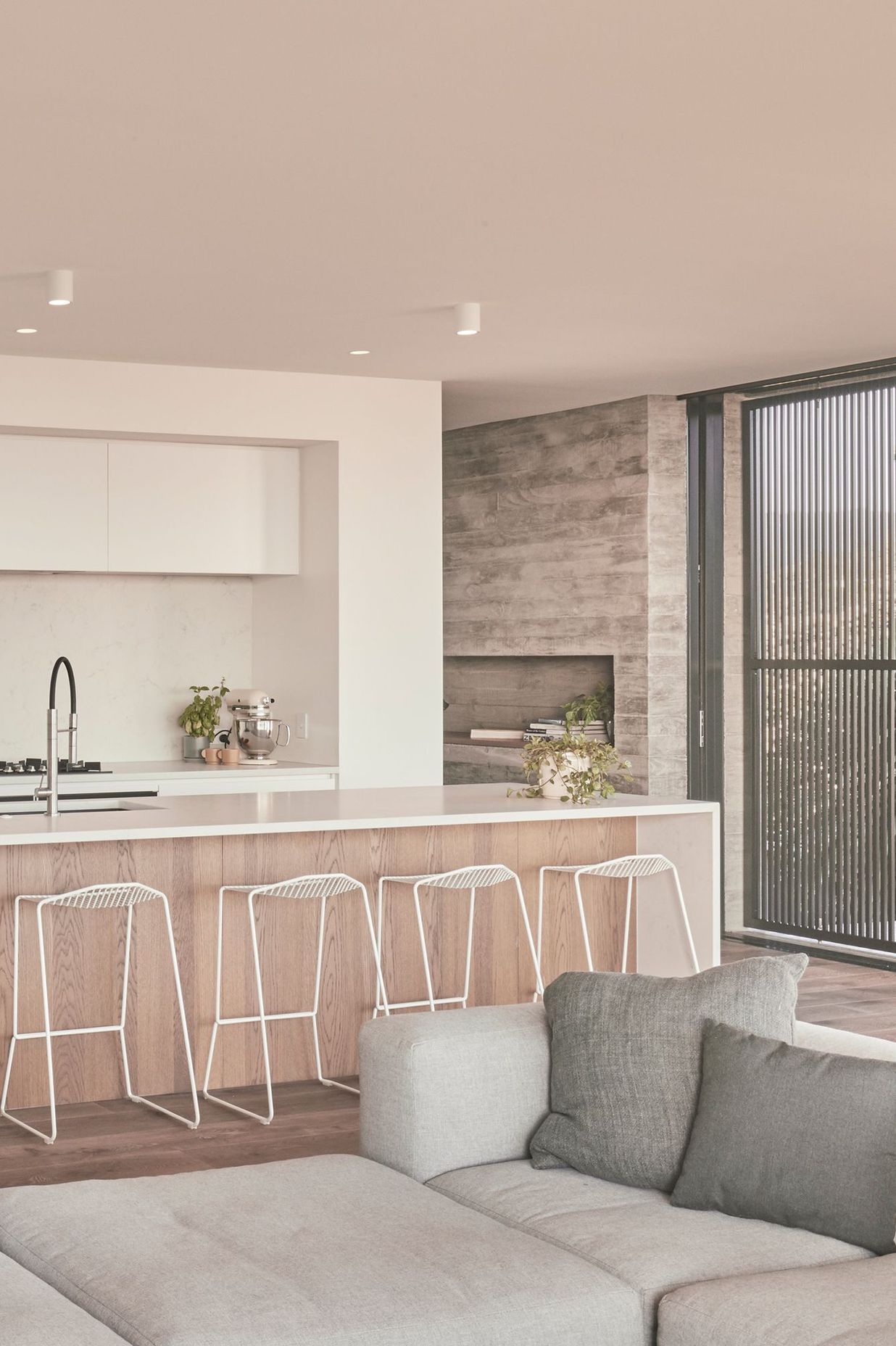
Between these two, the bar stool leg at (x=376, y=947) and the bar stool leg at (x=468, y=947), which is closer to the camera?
the bar stool leg at (x=376, y=947)

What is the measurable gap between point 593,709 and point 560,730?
0.30 m

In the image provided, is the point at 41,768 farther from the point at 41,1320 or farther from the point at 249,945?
the point at 41,1320

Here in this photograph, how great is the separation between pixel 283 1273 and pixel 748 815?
5939 millimetres

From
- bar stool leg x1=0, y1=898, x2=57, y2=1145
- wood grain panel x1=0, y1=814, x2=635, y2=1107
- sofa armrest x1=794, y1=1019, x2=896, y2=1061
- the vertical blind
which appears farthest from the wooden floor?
the vertical blind

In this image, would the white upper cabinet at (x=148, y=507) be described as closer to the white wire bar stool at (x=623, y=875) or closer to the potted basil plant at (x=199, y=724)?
the potted basil plant at (x=199, y=724)

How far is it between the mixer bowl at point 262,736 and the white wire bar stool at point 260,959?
2240 mm

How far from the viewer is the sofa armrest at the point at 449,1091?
3143 millimetres

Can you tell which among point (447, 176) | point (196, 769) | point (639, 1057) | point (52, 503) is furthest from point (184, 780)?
point (639, 1057)

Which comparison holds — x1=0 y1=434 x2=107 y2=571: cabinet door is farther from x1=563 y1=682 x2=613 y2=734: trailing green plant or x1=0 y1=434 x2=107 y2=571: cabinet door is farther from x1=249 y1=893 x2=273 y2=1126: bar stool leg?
x1=563 y1=682 x2=613 y2=734: trailing green plant

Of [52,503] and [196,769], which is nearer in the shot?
[52,503]

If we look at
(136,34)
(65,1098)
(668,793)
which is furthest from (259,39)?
(668,793)

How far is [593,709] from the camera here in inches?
335

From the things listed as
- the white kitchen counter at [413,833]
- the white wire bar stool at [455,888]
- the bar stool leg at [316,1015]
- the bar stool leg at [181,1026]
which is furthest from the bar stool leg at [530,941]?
the bar stool leg at [181,1026]

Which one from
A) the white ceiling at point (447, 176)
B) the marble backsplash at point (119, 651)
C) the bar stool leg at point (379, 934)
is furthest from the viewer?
the marble backsplash at point (119, 651)
